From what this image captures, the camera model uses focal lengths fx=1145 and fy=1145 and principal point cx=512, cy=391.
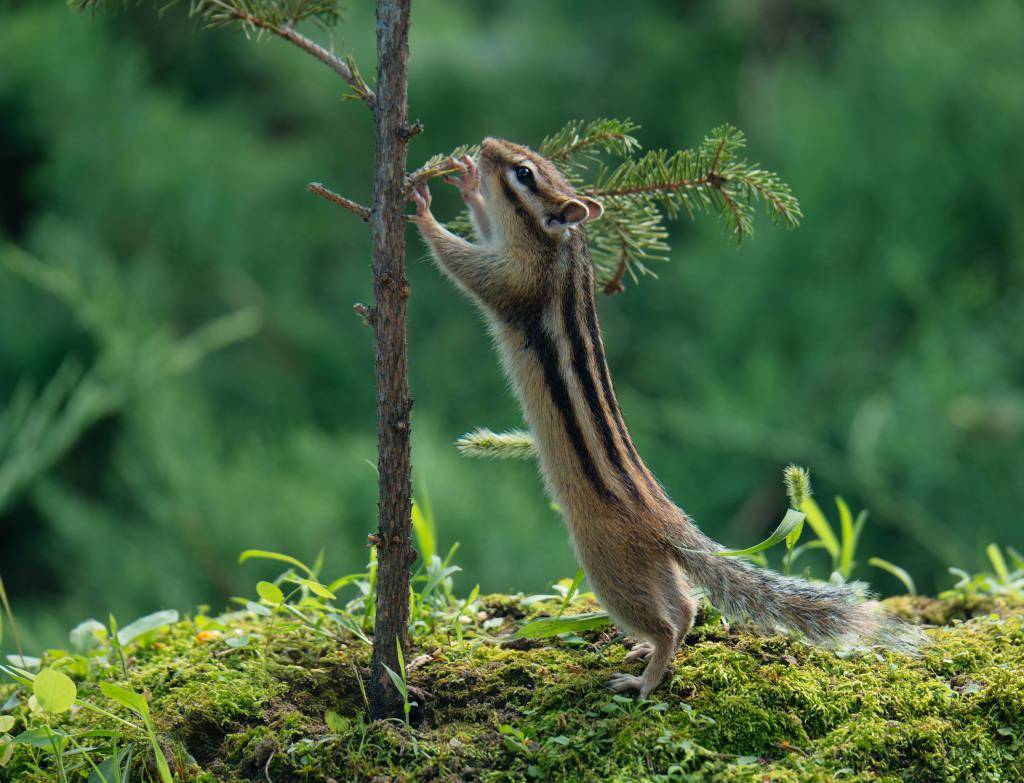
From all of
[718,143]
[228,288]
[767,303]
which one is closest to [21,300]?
[228,288]

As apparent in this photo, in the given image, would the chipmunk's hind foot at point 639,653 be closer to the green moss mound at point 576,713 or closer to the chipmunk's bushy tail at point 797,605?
the green moss mound at point 576,713

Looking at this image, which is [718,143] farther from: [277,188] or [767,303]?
[277,188]

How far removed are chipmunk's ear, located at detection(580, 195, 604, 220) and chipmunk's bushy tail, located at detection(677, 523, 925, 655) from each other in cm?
75

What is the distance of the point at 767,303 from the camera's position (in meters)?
6.61

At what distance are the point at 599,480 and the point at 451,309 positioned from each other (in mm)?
5343

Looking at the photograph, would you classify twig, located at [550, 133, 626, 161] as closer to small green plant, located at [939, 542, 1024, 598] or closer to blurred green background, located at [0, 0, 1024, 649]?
small green plant, located at [939, 542, 1024, 598]

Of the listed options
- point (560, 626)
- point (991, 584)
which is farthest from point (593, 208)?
point (991, 584)

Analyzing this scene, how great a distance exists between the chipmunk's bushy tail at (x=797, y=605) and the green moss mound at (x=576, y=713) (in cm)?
8

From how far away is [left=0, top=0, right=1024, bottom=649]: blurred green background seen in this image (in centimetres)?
516

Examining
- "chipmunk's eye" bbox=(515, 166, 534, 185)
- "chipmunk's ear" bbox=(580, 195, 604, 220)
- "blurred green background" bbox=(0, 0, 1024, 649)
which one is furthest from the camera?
"blurred green background" bbox=(0, 0, 1024, 649)

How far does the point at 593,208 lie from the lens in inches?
Result: 102

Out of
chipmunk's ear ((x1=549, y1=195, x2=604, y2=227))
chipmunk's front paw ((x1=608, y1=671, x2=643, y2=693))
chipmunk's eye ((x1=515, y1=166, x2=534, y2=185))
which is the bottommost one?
chipmunk's front paw ((x1=608, y1=671, x2=643, y2=693))

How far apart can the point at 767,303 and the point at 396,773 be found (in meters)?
4.99

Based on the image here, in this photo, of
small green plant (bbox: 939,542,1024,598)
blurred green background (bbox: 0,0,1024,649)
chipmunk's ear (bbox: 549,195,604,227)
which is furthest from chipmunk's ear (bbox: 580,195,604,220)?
blurred green background (bbox: 0,0,1024,649)
